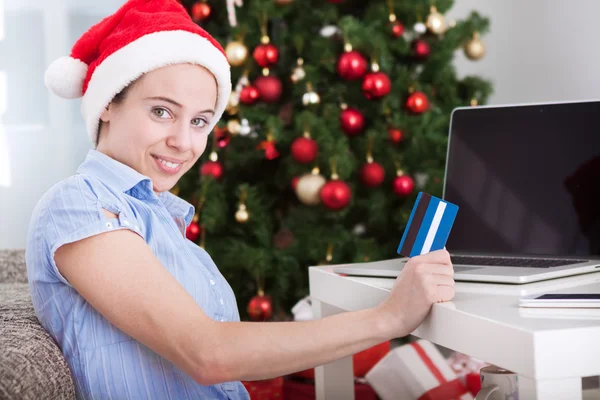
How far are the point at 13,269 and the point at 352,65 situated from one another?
111 cm

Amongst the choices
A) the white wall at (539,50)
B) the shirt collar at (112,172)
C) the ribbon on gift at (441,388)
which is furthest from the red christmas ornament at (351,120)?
the shirt collar at (112,172)

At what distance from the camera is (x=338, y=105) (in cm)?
222

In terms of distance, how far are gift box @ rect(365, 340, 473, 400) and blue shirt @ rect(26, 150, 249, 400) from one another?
0.76 meters

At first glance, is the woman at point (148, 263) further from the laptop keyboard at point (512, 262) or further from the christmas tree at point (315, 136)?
the christmas tree at point (315, 136)

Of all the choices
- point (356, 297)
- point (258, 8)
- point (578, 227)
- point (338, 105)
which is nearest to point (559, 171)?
point (578, 227)

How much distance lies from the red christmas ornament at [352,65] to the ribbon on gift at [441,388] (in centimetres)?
84

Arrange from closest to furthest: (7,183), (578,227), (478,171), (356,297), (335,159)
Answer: (356,297), (578,227), (478,171), (335,159), (7,183)

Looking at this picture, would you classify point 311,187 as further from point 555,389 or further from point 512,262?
point 555,389

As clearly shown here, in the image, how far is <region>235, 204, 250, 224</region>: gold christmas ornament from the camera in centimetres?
213

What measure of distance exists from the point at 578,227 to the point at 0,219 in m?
2.27

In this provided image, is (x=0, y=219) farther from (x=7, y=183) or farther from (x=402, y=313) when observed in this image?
(x=402, y=313)

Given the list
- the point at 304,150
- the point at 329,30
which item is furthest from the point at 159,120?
the point at 329,30

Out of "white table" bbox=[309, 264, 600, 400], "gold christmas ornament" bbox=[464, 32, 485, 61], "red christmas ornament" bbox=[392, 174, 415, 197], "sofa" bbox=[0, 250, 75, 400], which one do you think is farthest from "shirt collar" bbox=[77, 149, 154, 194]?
"gold christmas ornament" bbox=[464, 32, 485, 61]

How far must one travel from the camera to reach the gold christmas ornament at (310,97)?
211 centimetres
